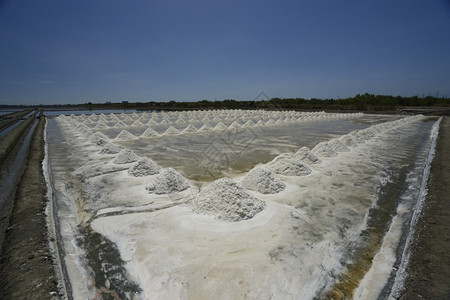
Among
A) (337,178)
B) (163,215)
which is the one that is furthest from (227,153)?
(163,215)

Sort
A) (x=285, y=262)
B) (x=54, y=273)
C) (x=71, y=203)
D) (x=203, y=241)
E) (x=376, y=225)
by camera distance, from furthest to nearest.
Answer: (x=71, y=203) → (x=376, y=225) → (x=203, y=241) → (x=285, y=262) → (x=54, y=273)

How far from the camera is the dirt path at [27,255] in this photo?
5.72ft

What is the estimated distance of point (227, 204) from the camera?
2898 mm

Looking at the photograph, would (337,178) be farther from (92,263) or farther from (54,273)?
(54,273)

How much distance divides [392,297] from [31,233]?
133 inches

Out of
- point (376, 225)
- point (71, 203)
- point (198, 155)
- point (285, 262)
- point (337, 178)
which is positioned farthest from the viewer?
point (198, 155)

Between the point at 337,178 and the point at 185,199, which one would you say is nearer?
the point at 185,199

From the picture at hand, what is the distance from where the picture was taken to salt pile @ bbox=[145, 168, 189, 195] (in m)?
3.63

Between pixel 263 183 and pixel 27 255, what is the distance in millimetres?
2897

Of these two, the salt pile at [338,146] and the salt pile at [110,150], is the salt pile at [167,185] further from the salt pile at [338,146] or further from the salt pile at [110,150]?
the salt pile at [338,146]

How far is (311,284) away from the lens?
183cm

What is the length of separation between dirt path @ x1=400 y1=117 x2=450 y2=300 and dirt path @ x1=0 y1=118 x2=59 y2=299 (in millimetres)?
2726

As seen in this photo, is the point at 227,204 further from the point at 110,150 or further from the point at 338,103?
the point at 338,103

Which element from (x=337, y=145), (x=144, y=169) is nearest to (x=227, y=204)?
(x=144, y=169)
